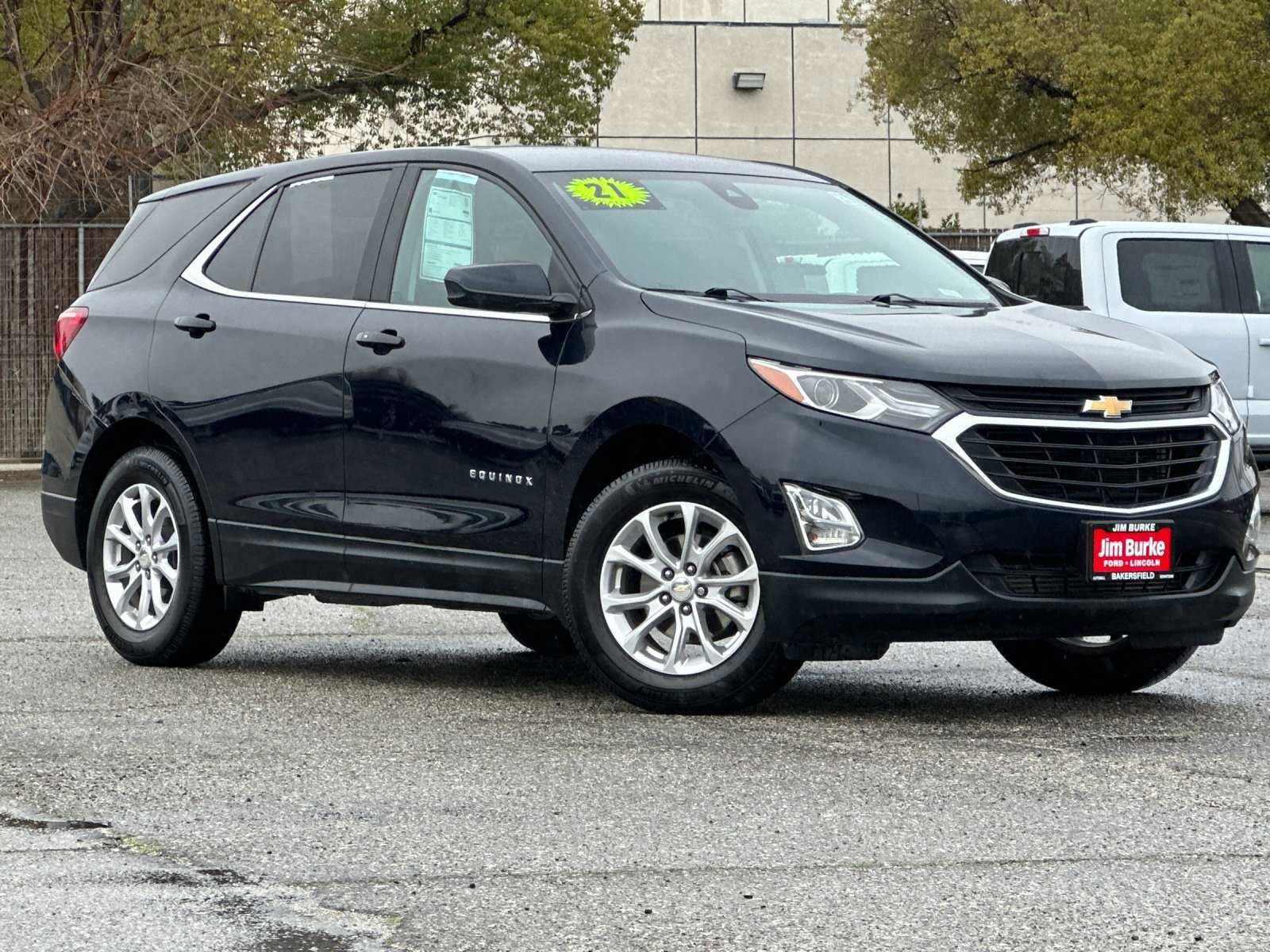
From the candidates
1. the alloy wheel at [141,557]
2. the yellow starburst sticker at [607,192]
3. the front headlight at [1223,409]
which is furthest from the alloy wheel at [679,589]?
the alloy wheel at [141,557]

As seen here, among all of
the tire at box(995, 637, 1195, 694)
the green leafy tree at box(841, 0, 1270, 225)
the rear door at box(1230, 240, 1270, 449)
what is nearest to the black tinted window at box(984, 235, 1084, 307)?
the rear door at box(1230, 240, 1270, 449)

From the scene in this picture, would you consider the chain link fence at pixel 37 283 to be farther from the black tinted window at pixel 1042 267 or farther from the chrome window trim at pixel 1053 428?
the chrome window trim at pixel 1053 428

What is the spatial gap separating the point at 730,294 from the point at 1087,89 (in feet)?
85.8

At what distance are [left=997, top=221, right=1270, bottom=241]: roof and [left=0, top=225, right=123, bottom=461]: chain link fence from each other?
994 cm

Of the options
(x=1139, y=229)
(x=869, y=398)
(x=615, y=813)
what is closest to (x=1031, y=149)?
(x=1139, y=229)

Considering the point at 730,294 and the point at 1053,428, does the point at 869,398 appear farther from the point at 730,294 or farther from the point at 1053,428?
the point at 730,294

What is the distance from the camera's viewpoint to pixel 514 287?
6980 mm

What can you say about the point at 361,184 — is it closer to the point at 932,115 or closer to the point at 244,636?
the point at 244,636

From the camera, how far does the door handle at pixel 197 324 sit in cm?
817

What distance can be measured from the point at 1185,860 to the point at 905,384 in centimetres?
196

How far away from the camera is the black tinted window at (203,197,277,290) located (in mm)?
8281

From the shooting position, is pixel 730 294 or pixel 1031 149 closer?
pixel 730 294

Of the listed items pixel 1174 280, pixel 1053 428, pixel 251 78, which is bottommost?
pixel 1053 428

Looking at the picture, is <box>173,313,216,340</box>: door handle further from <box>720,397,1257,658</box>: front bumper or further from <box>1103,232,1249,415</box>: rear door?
<box>1103,232,1249,415</box>: rear door
